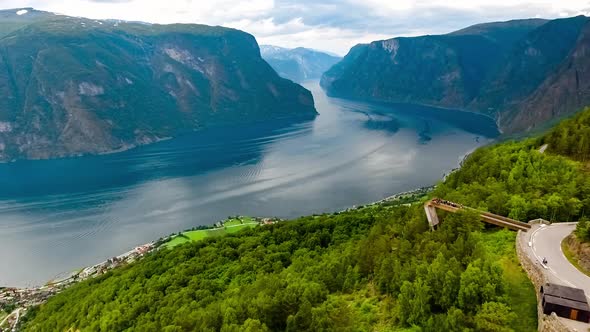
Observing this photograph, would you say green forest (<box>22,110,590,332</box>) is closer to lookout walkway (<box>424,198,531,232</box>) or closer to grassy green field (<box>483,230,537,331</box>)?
grassy green field (<box>483,230,537,331</box>)

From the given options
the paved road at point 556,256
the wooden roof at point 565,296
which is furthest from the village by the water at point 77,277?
the wooden roof at point 565,296

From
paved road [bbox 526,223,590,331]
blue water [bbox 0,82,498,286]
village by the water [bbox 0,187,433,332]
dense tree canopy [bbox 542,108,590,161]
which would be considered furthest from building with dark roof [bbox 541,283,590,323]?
blue water [bbox 0,82,498,286]

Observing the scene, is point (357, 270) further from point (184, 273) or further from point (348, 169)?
point (348, 169)

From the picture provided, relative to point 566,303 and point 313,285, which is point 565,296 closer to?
point 566,303

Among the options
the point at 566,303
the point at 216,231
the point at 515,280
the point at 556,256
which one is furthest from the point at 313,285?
the point at 216,231

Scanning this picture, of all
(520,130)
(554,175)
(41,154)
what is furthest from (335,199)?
(41,154)

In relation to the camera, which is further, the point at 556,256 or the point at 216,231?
the point at 216,231

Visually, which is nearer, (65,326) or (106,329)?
(106,329)
